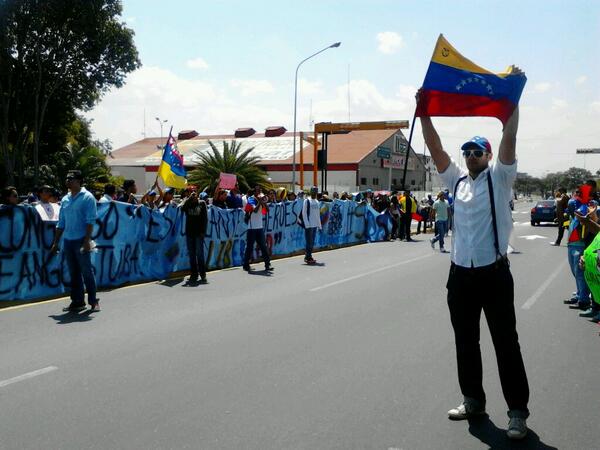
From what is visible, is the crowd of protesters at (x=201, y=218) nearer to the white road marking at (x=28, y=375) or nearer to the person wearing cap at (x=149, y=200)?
the person wearing cap at (x=149, y=200)

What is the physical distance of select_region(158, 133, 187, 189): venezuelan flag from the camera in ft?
42.8

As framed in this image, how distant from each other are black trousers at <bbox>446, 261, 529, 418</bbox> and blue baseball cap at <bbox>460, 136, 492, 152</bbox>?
0.78 meters

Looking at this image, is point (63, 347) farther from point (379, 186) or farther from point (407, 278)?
point (379, 186)

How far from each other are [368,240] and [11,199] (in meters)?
14.9

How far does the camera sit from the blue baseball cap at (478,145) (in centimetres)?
398

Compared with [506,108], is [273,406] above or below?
below

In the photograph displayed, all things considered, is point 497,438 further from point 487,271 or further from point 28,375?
point 28,375

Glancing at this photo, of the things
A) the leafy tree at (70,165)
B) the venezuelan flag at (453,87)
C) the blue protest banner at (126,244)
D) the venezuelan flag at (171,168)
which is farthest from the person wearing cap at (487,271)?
the leafy tree at (70,165)

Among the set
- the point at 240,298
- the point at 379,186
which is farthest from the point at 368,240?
the point at 379,186

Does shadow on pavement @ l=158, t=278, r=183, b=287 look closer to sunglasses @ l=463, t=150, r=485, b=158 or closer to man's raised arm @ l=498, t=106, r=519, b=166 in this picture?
sunglasses @ l=463, t=150, r=485, b=158

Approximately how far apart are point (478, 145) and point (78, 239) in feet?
18.2

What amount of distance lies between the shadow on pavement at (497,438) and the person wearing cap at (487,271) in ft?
0.21

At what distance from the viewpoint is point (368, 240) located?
21.9m

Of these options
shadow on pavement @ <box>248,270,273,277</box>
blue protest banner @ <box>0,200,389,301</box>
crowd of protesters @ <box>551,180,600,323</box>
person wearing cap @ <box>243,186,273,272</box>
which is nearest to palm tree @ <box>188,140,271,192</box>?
blue protest banner @ <box>0,200,389,301</box>
